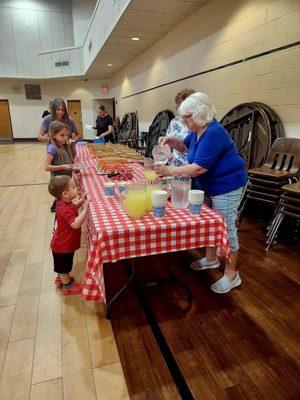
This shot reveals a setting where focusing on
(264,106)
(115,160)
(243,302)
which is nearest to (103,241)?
(243,302)

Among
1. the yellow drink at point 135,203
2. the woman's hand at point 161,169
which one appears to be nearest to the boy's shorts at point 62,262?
the yellow drink at point 135,203

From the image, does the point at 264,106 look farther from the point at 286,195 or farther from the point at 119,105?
the point at 119,105

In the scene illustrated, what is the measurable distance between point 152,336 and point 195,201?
92 centimetres

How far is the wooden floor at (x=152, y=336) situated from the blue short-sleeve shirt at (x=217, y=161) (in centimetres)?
89

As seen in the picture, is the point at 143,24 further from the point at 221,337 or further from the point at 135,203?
the point at 221,337

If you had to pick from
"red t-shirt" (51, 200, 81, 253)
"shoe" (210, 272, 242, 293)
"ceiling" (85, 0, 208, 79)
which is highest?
"ceiling" (85, 0, 208, 79)

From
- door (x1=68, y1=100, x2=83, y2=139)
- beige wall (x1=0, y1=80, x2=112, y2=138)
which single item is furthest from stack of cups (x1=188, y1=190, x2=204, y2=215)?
door (x1=68, y1=100, x2=83, y2=139)

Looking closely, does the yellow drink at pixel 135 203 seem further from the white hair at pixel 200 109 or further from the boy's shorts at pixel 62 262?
the boy's shorts at pixel 62 262

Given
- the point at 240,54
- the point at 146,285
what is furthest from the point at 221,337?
the point at 240,54

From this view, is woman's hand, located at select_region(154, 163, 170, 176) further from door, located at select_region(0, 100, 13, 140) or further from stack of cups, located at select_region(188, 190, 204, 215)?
door, located at select_region(0, 100, 13, 140)

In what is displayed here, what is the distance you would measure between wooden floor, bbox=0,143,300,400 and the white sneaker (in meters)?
0.06

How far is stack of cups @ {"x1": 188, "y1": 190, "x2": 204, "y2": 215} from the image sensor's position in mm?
1551

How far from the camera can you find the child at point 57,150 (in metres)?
2.64

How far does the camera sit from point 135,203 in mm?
1509
